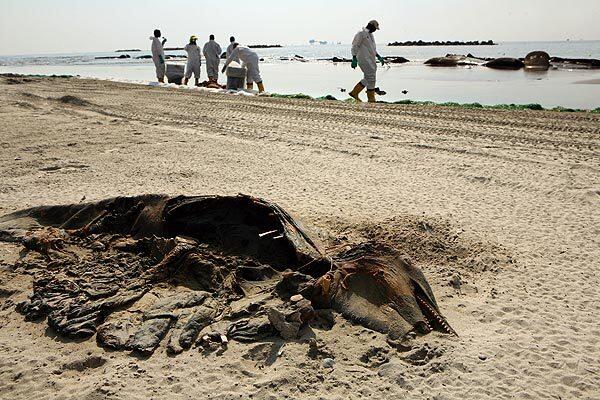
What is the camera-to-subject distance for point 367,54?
599 inches

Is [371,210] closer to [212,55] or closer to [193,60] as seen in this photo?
[212,55]

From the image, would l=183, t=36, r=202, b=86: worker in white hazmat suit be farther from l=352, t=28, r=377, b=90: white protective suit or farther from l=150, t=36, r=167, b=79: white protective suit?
l=352, t=28, r=377, b=90: white protective suit

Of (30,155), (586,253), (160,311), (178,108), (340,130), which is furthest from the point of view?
(178,108)

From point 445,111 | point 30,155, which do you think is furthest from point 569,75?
point 30,155

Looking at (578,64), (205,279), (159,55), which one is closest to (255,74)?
(159,55)

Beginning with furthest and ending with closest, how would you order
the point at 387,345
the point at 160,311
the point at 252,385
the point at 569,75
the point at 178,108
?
the point at 569,75
the point at 178,108
the point at 160,311
the point at 387,345
the point at 252,385

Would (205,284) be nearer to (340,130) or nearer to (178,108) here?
(340,130)

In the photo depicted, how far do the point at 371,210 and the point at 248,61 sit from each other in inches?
543

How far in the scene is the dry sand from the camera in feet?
11.0

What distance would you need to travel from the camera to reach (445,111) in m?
12.4

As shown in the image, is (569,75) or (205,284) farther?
(569,75)

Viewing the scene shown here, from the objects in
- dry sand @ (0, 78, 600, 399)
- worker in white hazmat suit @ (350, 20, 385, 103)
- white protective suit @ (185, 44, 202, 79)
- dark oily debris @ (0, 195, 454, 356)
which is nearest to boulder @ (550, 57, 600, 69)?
worker in white hazmat suit @ (350, 20, 385, 103)

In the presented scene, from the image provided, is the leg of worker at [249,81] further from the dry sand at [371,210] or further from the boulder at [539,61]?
the boulder at [539,61]

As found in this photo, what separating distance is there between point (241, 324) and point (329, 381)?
837mm
